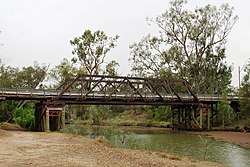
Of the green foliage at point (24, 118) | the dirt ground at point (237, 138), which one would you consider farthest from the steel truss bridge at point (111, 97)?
the dirt ground at point (237, 138)

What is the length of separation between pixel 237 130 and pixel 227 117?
13.5ft

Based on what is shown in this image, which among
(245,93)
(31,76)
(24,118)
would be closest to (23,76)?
(31,76)

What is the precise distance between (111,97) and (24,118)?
911 cm

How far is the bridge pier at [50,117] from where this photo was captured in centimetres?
3274

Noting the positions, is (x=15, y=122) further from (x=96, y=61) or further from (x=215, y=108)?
(x=215, y=108)

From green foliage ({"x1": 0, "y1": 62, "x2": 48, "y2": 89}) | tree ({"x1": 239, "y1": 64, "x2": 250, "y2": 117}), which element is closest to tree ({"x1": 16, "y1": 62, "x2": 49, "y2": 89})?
green foliage ({"x1": 0, "y1": 62, "x2": 48, "y2": 89})

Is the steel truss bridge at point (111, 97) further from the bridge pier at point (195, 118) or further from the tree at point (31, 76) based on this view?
the tree at point (31, 76)

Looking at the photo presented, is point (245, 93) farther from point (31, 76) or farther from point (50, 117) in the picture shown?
point (31, 76)

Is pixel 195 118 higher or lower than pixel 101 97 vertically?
lower

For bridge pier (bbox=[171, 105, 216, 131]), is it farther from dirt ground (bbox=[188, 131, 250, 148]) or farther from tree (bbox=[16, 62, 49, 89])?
tree (bbox=[16, 62, 49, 89])

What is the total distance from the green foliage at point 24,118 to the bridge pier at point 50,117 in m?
1.48

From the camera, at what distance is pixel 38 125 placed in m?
34.0

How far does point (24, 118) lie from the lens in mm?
36688

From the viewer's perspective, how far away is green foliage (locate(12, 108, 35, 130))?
35562mm
